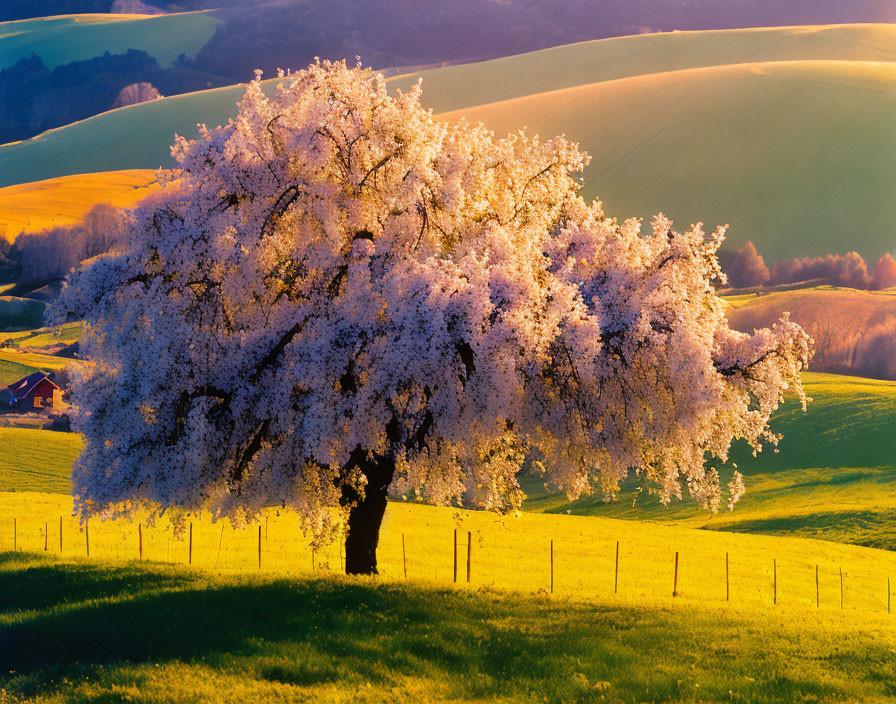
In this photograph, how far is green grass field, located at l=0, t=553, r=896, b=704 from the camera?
1772 cm

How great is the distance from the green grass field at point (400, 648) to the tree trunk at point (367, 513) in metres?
2.08

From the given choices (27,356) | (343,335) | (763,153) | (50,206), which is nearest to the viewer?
(343,335)

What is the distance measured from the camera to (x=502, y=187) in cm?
2605

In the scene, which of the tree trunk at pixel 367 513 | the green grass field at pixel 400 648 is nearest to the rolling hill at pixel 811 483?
the tree trunk at pixel 367 513

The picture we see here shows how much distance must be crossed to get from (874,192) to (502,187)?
483 ft

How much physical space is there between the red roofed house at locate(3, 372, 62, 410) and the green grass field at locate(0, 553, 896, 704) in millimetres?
87267

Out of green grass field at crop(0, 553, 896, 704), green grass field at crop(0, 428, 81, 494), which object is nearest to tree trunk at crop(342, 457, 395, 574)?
green grass field at crop(0, 553, 896, 704)

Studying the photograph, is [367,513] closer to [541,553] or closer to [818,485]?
[541,553]

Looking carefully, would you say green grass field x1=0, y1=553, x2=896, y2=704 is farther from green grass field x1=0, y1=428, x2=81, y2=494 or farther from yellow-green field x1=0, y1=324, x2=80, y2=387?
yellow-green field x1=0, y1=324, x2=80, y2=387

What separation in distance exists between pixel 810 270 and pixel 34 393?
4540 inches

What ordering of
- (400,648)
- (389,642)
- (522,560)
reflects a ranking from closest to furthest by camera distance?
1. (400,648)
2. (389,642)
3. (522,560)

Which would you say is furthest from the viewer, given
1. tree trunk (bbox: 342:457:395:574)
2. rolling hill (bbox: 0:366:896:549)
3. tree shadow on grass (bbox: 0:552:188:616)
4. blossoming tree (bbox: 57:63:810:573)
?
rolling hill (bbox: 0:366:896:549)

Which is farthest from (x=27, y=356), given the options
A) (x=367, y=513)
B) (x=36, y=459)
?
(x=367, y=513)

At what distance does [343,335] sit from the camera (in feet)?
71.5
